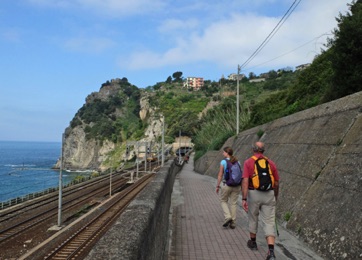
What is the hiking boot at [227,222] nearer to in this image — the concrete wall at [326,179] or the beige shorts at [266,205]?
the concrete wall at [326,179]

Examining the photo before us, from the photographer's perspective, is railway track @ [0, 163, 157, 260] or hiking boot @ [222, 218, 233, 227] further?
railway track @ [0, 163, 157, 260]

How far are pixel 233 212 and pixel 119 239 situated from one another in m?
5.23

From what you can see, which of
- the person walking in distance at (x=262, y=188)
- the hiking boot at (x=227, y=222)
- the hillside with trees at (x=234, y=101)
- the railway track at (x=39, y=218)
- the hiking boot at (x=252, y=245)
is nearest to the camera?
the person walking in distance at (x=262, y=188)

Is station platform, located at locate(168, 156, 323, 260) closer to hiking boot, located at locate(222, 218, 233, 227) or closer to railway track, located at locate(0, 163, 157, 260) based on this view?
hiking boot, located at locate(222, 218, 233, 227)

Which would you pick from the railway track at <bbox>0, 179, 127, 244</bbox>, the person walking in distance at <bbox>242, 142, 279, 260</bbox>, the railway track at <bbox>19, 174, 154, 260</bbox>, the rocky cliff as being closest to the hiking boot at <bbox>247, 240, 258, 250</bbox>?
the person walking in distance at <bbox>242, 142, 279, 260</bbox>

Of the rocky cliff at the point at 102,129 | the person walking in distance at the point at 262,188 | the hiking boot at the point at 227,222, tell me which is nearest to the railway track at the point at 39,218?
the hiking boot at the point at 227,222

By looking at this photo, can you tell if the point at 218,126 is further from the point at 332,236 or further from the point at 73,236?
the point at 332,236

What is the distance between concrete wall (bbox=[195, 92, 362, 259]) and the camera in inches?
202

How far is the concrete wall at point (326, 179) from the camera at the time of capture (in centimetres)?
514

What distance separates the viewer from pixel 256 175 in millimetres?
5441

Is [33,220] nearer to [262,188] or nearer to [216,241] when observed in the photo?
[216,241]

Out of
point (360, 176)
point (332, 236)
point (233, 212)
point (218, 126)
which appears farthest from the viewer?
point (218, 126)

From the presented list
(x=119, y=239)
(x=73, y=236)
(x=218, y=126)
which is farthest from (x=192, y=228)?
(x=218, y=126)

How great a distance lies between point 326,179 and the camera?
6699 mm
